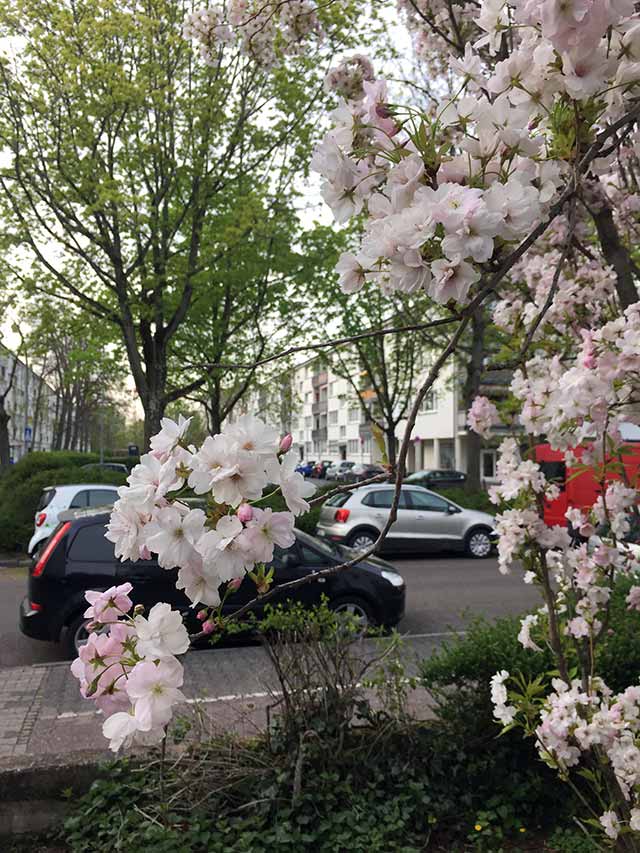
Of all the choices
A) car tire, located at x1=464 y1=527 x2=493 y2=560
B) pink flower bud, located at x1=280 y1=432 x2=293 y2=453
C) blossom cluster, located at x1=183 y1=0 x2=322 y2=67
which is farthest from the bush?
pink flower bud, located at x1=280 y1=432 x2=293 y2=453

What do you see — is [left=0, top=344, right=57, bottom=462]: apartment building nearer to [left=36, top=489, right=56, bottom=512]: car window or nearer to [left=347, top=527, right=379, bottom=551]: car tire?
[left=36, top=489, right=56, bottom=512]: car window

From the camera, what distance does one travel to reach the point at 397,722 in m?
4.38

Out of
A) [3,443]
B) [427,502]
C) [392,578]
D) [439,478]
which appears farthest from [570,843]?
[439,478]

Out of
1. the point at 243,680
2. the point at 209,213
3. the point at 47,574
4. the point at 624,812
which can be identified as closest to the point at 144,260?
the point at 209,213

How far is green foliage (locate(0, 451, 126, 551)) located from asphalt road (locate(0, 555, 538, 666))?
1501 mm

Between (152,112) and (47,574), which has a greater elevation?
(152,112)

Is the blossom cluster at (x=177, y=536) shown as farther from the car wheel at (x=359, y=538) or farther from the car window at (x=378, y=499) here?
the car window at (x=378, y=499)

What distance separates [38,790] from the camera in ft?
13.7

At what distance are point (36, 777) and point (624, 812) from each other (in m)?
3.13

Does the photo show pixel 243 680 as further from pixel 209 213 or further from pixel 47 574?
pixel 209 213

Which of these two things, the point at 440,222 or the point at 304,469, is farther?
the point at 304,469

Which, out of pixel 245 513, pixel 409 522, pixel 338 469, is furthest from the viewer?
pixel 338 469

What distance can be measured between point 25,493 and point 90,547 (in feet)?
32.4

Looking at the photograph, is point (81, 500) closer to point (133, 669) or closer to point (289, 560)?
point (289, 560)
